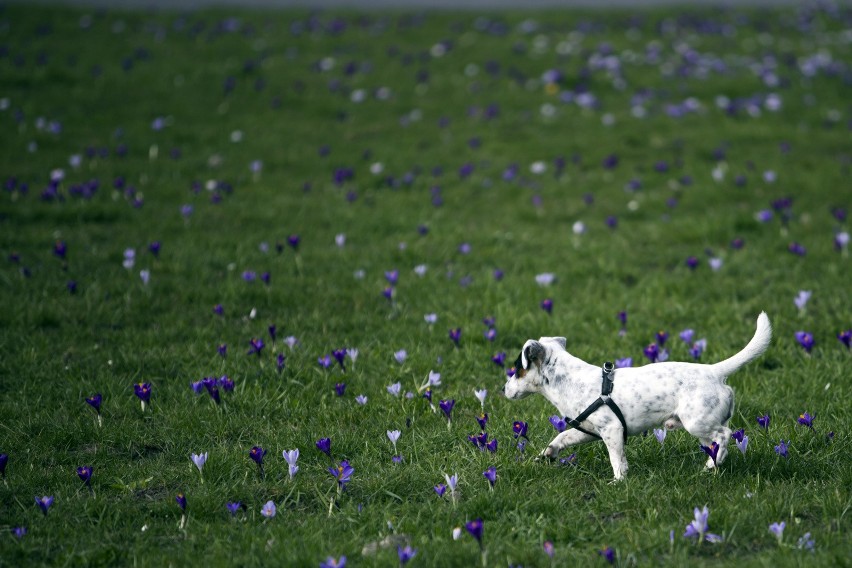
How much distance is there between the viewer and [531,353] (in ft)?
16.9

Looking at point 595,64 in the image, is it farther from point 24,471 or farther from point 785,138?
point 24,471

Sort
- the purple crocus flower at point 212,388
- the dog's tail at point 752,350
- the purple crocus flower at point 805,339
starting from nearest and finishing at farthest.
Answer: the dog's tail at point 752,350
the purple crocus flower at point 212,388
the purple crocus flower at point 805,339

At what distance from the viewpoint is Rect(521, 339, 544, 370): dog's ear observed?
512 cm

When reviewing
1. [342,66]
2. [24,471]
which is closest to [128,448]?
[24,471]

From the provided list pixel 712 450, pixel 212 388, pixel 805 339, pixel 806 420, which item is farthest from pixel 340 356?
pixel 805 339

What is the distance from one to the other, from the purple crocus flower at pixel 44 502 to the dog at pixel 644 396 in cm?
275

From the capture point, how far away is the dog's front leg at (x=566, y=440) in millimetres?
5172

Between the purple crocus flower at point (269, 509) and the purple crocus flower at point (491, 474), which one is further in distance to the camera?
the purple crocus flower at point (491, 474)

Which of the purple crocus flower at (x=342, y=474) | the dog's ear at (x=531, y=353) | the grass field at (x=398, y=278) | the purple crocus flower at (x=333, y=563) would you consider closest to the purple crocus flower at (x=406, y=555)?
the grass field at (x=398, y=278)

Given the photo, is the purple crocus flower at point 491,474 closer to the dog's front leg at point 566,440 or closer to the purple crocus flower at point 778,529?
the dog's front leg at point 566,440

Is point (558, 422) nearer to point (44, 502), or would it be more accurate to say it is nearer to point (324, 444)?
point (324, 444)

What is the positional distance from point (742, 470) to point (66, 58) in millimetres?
15912

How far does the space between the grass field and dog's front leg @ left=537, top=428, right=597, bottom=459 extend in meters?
0.13

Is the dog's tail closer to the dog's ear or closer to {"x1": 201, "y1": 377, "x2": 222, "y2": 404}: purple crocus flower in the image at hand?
the dog's ear
